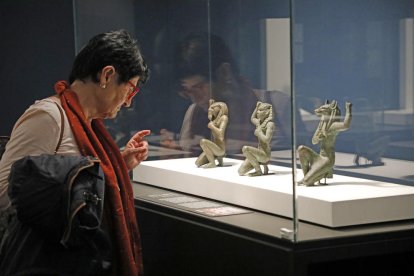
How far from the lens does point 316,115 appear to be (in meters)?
3.46

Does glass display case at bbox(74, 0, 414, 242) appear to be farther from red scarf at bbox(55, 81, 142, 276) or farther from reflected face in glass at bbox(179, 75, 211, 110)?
red scarf at bbox(55, 81, 142, 276)

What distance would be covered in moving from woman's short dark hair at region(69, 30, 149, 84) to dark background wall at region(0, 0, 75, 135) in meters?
2.43

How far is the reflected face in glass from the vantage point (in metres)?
4.33

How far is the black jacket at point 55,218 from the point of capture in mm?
2820

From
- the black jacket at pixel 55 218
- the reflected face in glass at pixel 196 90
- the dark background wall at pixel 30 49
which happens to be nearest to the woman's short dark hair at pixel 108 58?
the black jacket at pixel 55 218

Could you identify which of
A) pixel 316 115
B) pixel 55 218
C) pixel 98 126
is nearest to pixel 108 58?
pixel 98 126

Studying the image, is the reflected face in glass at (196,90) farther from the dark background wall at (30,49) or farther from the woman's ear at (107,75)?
the dark background wall at (30,49)

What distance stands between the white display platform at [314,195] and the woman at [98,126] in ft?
1.70

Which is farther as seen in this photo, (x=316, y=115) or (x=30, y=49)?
(x=30, y=49)

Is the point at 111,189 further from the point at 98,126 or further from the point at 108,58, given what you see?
the point at 108,58

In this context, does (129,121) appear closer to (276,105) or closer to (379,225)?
(276,105)

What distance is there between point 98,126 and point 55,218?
60cm

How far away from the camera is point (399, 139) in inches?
139

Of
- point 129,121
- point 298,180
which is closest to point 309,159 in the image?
point 298,180
